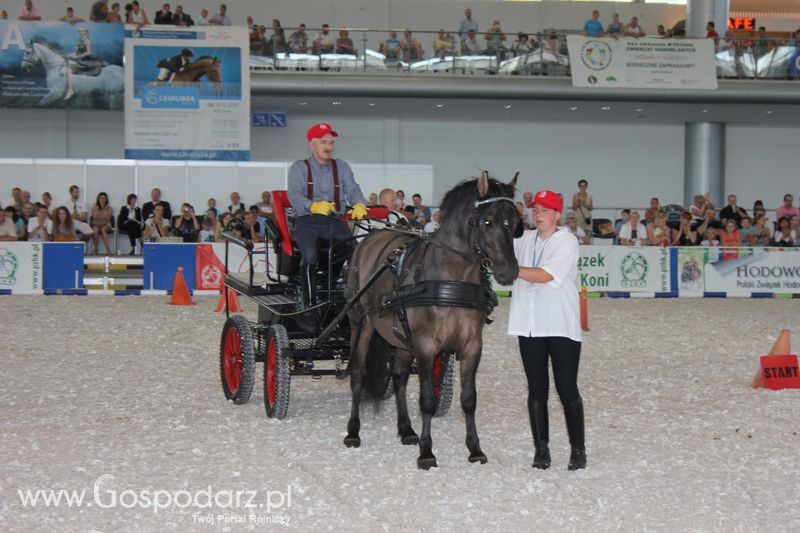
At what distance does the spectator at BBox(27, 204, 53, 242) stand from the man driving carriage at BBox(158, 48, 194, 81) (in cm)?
517

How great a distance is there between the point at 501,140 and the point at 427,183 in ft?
26.9

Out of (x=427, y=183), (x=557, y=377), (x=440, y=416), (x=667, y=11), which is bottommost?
(x=440, y=416)

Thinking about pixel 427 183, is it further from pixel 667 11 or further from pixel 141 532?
pixel 141 532

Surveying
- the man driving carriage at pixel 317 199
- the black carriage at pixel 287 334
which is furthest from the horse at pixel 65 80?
the man driving carriage at pixel 317 199

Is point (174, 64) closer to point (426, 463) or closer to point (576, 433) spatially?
point (426, 463)

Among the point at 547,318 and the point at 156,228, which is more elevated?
the point at 156,228

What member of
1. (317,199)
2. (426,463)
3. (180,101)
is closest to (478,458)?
(426,463)

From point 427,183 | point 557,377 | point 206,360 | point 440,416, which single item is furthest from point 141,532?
point 427,183

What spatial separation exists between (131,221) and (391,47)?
864 centimetres

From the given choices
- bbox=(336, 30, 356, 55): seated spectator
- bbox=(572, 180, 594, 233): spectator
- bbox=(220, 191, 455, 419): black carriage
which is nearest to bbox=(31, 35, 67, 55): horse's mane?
bbox=(336, 30, 356, 55): seated spectator

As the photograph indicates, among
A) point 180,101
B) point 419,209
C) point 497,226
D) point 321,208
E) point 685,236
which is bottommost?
point 685,236

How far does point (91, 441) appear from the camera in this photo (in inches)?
297

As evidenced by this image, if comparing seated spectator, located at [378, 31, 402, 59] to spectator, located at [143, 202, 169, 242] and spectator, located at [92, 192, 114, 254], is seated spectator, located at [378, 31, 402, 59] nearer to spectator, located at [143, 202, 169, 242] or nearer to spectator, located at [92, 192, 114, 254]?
spectator, located at [143, 202, 169, 242]

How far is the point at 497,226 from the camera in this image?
661 centimetres
